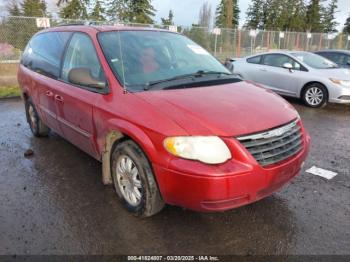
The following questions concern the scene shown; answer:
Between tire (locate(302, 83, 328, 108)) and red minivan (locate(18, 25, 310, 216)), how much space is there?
5378 millimetres

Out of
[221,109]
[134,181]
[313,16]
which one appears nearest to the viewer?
[221,109]

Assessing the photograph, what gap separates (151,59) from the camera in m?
3.64

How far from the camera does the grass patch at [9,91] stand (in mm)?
9608

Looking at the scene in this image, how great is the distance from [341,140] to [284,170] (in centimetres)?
360

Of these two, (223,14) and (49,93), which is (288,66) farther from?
(223,14)

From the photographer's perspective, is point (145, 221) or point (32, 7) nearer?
point (145, 221)

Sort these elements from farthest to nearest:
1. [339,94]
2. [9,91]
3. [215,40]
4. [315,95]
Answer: [215,40] → [9,91] → [315,95] → [339,94]

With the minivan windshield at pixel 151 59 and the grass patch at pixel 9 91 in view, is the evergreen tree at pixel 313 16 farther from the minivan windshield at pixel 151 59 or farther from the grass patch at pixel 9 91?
the minivan windshield at pixel 151 59

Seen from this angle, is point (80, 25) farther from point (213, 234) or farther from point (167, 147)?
point (213, 234)

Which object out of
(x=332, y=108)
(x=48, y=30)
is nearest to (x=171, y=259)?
(x=48, y=30)

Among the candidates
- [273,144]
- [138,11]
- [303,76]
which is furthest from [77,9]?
[273,144]

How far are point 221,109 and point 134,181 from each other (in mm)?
1082

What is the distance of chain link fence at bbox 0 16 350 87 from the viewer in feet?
37.8

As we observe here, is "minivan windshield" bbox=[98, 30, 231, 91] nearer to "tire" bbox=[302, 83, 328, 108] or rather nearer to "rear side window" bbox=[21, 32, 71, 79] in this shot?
"rear side window" bbox=[21, 32, 71, 79]
